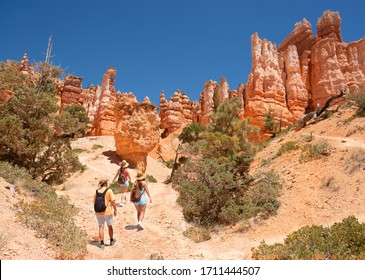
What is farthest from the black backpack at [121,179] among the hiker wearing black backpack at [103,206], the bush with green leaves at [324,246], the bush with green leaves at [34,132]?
the bush with green leaves at [324,246]

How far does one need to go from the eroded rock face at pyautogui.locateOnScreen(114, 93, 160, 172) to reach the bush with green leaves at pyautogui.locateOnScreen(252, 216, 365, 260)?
52.8 feet

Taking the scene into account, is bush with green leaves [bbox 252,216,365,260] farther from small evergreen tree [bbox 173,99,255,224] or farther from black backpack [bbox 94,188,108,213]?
black backpack [bbox 94,188,108,213]

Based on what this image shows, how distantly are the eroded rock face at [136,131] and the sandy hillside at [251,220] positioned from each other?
20.3 feet

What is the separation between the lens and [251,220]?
39.7 feet

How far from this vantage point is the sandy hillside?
8.69 m

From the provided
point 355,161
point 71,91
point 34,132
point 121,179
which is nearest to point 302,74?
point 355,161

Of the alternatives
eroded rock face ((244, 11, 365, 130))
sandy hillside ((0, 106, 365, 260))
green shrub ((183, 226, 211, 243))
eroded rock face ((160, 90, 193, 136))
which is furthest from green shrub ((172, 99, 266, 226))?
eroded rock face ((160, 90, 193, 136))

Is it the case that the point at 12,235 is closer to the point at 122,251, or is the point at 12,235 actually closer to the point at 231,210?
the point at 122,251

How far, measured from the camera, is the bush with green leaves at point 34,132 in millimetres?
14883

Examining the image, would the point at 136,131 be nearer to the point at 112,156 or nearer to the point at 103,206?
the point at 112,156

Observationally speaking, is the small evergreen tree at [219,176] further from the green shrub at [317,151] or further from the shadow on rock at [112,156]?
the shadow on rock at [112,156]

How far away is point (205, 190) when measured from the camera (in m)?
13.6
